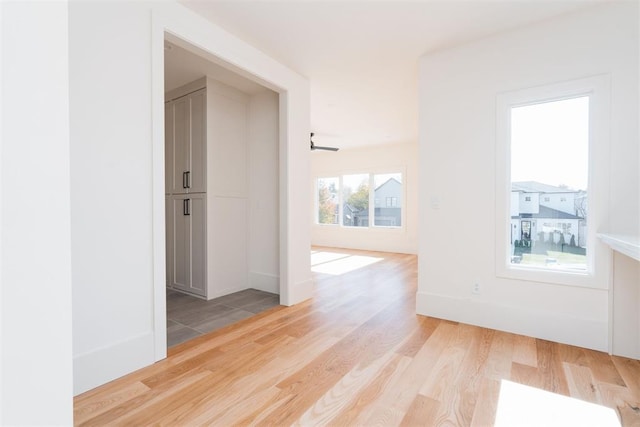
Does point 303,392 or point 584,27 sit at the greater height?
point 584,27

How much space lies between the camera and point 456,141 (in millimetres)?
2850

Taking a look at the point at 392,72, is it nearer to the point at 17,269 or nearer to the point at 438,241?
the point at 438,241

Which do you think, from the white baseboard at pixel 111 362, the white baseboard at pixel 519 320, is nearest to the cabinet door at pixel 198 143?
the white baseboard at pixel 111 362

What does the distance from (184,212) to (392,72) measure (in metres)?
3.01

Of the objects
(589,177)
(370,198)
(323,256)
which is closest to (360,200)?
(370,198)

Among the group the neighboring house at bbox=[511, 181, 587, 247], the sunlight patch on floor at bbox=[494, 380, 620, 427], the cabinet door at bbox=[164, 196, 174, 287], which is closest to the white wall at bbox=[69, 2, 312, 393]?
the cabinet door at bbox=[164, 196, 174, 287]

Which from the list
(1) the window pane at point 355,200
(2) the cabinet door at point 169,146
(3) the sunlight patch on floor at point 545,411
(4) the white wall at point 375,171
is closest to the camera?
(3) the sunlight patch on floor at point 545,411

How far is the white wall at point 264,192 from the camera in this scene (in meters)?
3.84

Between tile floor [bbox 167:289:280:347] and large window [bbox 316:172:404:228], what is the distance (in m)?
4.47

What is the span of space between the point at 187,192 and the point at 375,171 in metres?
4.99

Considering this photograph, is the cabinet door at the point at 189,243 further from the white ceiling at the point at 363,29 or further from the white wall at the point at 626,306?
the white wall at the point at 626,306

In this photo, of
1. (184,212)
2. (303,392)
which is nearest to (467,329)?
(303,392)

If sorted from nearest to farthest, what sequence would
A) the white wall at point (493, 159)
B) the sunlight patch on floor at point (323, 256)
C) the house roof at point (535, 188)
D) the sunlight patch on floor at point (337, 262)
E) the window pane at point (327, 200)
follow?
the white wall at point (493, 159) < the house roof at point (535, 188) < the sunlight patch on floor at point (337, 262) < the sunlight patch on floor at point (323, 256) < the window pane at point (327, 200)

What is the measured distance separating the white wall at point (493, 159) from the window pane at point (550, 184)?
18cm
